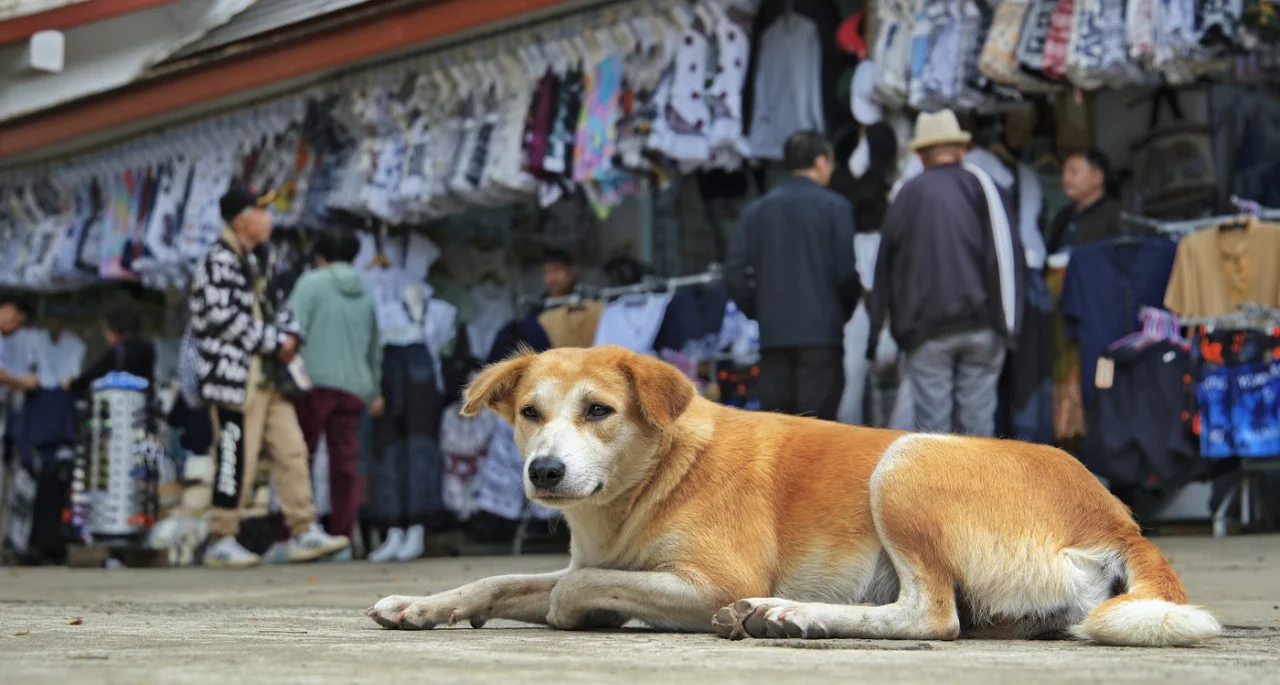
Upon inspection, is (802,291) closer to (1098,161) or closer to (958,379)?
(958,379)

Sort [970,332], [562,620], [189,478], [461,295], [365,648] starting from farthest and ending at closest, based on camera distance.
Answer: [461,295] < [189,478] < [970,332] < [562,620] < [365,648]

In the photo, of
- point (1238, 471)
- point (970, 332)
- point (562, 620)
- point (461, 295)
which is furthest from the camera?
point (461, 295)

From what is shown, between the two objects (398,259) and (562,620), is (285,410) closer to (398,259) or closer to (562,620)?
(398,259)

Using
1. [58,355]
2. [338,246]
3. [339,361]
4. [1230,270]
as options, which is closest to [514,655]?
[1230,270]

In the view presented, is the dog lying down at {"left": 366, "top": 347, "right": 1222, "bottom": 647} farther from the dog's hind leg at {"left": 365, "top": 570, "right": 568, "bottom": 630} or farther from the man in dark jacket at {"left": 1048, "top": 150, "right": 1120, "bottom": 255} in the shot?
the man in dark jacket at {"left": 1048, "top": 150, "right": 1120, "bottom": 255}

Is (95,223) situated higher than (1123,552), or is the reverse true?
(95,223)

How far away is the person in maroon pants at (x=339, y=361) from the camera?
10.9m

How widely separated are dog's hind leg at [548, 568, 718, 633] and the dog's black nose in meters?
0.31

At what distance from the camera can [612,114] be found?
10477 millimetres

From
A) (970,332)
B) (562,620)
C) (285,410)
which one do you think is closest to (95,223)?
(285,410)

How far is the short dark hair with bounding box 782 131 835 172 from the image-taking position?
877 centimetres

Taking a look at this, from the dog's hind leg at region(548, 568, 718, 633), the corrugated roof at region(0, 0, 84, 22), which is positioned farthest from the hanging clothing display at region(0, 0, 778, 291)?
the dog's hind leg at region(548, 568, 718, 633)

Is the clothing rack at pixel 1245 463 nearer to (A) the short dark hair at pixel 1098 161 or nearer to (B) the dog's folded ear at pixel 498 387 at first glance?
(A) the short dark hair at pixel 1098 161

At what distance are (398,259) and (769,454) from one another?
8.45 m
